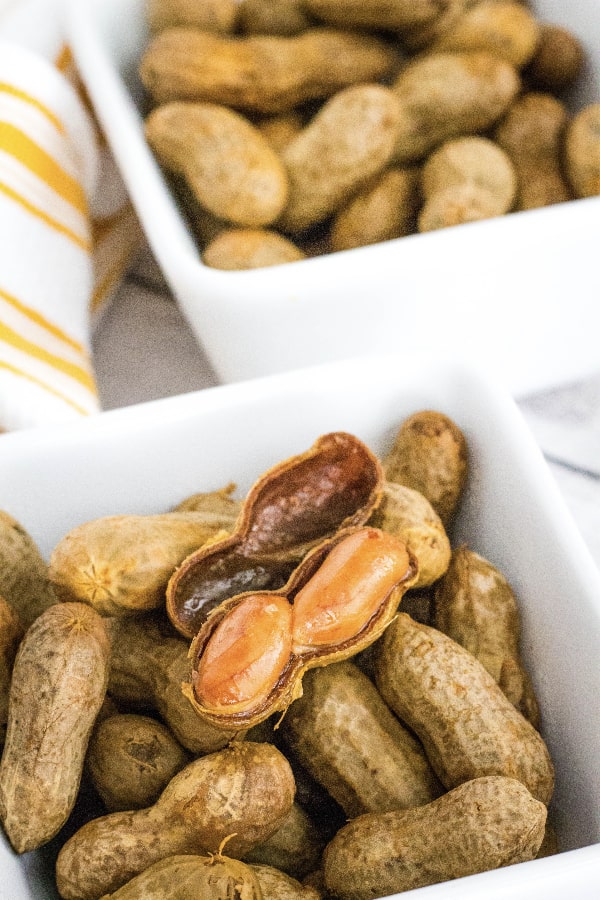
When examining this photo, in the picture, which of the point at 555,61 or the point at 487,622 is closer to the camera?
the point at 487,622

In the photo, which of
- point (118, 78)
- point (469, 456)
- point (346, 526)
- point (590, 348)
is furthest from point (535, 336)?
→ point (118, 78)

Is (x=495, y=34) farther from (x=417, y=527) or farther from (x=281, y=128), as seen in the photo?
(x=417, y=527)

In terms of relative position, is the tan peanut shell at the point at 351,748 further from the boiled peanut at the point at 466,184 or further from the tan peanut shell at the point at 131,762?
the boiled peanut at the point at 466,184

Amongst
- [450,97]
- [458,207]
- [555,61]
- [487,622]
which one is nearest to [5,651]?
[487,622]

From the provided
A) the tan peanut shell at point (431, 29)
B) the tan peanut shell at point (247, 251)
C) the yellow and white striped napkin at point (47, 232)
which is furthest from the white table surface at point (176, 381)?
the tan peanut shell at point (431, 29)

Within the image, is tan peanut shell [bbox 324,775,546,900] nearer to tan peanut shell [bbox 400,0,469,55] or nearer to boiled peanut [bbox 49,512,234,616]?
boiled peanut [bbox 49,512,234,616]

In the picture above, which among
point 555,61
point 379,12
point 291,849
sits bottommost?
point 291,849
